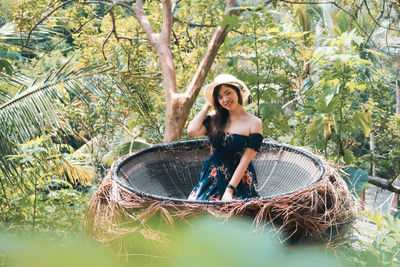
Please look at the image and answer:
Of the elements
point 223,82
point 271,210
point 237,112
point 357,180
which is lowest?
point 357,180

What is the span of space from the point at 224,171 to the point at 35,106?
1168mm

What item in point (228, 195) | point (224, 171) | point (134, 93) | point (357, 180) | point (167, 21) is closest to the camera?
point (228, 195)

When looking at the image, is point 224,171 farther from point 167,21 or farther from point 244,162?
point 167,21

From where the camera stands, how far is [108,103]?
3.70 metres

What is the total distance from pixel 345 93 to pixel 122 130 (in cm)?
240

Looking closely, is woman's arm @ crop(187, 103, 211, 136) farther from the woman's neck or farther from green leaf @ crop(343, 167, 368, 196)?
green leaf @ crop(343, 167, 368, 196)

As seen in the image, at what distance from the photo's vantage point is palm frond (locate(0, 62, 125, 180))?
217 centimetres

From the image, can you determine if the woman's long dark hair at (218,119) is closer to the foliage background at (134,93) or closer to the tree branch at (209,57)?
the foliage background at (134,93)

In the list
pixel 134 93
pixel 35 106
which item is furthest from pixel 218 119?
pixel 134 93

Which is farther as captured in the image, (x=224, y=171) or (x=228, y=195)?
(x=224, y=171)

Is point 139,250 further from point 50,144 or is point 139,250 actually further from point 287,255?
point 50,144

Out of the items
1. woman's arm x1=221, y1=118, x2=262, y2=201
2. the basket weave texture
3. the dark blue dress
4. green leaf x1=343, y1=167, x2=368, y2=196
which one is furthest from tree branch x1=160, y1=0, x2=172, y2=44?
green leaf x1=343, y1=167, x2=368, y2=196

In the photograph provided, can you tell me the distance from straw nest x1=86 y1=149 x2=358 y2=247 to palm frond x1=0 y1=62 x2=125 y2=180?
564mm

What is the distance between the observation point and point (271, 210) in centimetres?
170
